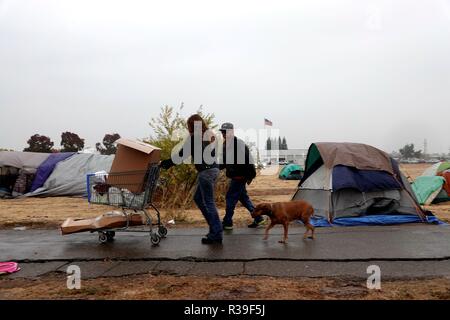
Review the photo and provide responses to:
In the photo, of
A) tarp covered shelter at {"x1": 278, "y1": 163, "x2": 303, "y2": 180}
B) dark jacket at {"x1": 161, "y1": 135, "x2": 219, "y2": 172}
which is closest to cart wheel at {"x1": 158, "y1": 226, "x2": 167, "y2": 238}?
dark jacket at {"x1": 161, "y1": 135, "x2": 219, "y2": 172}

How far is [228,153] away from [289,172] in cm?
2651

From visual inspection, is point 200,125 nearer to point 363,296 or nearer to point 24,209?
point 363,296

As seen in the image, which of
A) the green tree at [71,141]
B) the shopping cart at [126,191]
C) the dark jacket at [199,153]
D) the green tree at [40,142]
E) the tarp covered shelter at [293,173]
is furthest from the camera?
the green tree at [71,141]

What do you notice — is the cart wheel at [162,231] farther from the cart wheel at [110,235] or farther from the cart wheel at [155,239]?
the cart wheel at [110,235]

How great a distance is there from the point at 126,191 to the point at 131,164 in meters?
0.50

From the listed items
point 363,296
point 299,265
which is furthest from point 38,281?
point 363,296

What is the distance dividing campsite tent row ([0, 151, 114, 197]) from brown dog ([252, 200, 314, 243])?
43.8ft

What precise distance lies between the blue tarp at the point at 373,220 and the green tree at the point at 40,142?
42.4 metres

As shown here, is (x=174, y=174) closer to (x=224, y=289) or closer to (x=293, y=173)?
(x=224, y=289)

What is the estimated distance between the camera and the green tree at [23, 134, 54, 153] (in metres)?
45.9

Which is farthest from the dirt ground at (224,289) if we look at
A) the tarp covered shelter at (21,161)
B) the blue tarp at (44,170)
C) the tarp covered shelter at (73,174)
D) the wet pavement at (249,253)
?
the tarp covered shelter at (21,161)

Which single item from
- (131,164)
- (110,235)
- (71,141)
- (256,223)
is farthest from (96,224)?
(71,141)

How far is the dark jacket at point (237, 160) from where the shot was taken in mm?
8578
